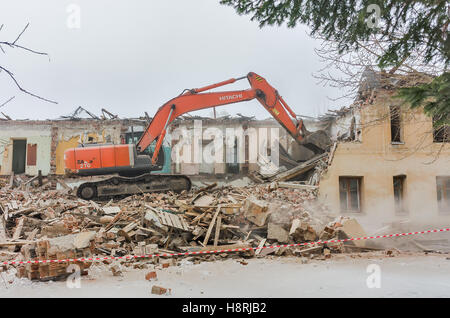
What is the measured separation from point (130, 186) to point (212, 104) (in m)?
4.49

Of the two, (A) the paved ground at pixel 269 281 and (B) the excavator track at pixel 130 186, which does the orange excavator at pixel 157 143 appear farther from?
(A) the paved ground at pixel 269 281

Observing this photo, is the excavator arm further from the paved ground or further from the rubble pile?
the paved ground

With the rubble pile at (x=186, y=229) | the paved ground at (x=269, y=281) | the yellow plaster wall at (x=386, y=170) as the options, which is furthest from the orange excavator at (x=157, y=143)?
the paved ground at (x=269, y=281)

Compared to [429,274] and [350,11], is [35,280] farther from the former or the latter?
[429,274]

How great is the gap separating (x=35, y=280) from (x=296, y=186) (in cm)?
983

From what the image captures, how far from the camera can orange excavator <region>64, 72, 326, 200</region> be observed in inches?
518

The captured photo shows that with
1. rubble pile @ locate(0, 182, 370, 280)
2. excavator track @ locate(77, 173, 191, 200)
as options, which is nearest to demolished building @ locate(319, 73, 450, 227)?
rubble pile @ locate(0, 182, 370, 280)

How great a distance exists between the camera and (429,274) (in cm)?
613

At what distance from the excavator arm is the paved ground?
747 centimetres

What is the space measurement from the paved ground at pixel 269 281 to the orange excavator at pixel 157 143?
23.4 feet

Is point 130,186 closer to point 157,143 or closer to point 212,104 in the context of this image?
point 157,143

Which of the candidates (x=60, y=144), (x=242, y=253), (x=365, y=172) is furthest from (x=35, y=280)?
(x=60, y=144)

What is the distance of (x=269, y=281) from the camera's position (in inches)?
219

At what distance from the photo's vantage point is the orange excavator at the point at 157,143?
1316 cm
